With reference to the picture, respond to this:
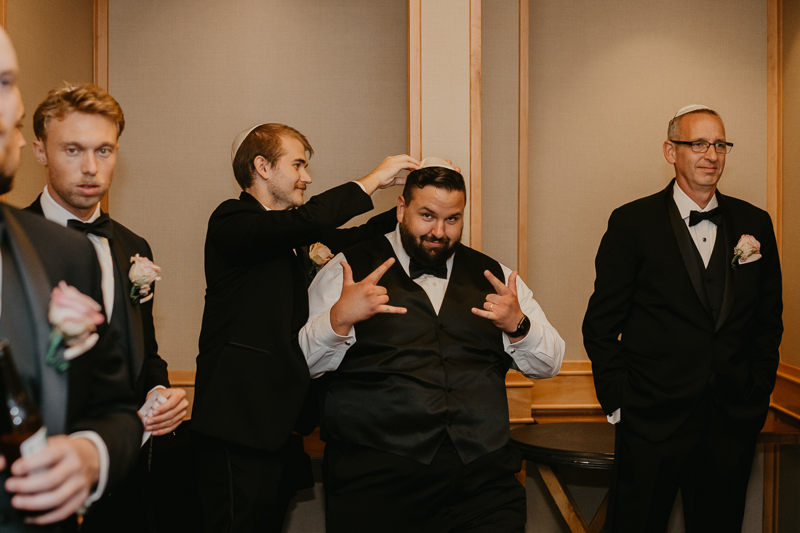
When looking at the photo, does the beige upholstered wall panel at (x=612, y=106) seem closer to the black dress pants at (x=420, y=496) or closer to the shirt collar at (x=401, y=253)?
the shirt collar at (x=401, y=253)

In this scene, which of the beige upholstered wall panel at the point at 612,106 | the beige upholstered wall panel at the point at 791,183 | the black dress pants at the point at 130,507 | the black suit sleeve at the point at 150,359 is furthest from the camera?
the beige upholstered wall panel at the point at 612,106

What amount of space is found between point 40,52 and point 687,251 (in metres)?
2.94

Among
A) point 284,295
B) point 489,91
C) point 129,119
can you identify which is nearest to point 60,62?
point 129,119

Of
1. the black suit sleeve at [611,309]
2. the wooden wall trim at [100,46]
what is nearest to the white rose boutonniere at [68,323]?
the black suit sleeve at [611,309]

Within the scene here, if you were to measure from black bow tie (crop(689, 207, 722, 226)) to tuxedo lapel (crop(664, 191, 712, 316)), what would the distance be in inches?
1.4

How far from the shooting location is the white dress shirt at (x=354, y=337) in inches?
84.2

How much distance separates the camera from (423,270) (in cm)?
229

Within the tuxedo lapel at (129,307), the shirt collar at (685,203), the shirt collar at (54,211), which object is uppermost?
the shirt collar at (685,203)

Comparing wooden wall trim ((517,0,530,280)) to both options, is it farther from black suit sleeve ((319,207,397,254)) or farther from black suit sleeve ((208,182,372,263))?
black suit sleeve ((208,182,372,263))

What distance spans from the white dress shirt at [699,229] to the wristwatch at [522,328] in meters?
0.61

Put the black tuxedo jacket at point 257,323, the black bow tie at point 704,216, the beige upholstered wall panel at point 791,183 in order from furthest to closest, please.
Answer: the beige upholstered wall panel at point 791,183
the black bow tie at point 704,216
the black tuxedo jacket at point 257,323

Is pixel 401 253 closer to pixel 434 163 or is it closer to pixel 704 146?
pixel 434 163

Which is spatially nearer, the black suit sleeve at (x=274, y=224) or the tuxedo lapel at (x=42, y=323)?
the tuxedo lapel at (x=42, y=323)

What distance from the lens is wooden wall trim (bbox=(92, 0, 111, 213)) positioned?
3.56 meters
